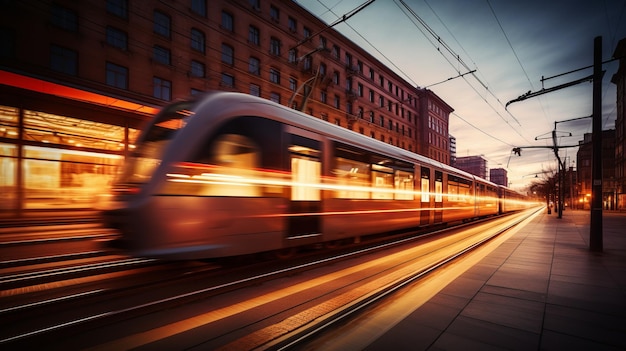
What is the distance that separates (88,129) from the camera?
12727 mm

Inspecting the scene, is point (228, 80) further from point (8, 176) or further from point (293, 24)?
point (8, 176)

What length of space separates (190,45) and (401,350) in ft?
71.4

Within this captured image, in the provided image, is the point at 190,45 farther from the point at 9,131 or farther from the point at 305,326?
the point at 305,326

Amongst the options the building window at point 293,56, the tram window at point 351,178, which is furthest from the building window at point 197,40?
the tram window at point 351,178

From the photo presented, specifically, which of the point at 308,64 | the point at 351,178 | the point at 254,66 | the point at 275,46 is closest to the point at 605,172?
the point at 308,64

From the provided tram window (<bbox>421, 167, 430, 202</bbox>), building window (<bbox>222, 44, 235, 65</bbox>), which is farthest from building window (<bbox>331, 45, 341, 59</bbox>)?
tram window (<bbox>421, 167, 430, 202</bbox>)

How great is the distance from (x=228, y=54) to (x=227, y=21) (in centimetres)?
256

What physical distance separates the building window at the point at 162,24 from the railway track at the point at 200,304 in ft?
58.4

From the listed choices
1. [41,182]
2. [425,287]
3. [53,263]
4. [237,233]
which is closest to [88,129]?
[41,182]

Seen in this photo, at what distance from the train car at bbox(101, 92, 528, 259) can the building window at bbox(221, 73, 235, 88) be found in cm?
1642

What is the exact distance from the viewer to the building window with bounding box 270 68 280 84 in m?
24.3

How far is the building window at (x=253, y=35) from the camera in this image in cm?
2290

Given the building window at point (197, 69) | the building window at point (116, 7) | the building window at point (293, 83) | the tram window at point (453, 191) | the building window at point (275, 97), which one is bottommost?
the tram window at point (453, 191)

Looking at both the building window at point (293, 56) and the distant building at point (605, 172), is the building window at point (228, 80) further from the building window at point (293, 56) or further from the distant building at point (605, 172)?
the distant building at point (605, 172)
